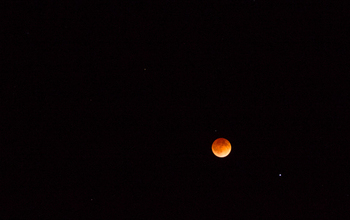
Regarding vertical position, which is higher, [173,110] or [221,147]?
[173,110]

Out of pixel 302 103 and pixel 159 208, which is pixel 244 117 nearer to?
pixel 302 103

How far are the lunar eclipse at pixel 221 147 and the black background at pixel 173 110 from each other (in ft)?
0.10

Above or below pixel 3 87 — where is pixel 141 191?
below

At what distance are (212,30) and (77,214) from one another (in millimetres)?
1267

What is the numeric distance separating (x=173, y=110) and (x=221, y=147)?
33cm

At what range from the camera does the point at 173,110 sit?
166 centimetres

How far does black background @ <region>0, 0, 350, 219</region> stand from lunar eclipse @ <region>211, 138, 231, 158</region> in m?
0.03

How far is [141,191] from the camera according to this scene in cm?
164

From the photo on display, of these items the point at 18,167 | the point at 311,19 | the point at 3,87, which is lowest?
the point at 18,167

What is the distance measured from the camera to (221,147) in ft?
5.29

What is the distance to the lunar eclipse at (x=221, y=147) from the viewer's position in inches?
63.6

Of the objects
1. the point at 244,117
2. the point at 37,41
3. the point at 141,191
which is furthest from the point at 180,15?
the point at 141,191

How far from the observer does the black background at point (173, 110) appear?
5.38ft

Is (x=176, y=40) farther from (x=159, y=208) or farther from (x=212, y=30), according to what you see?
(x=159, y=208)
